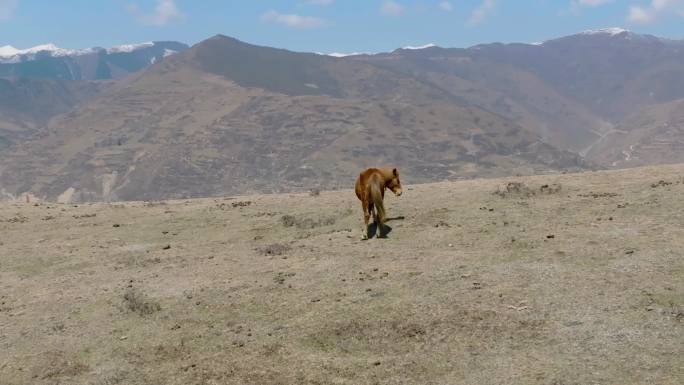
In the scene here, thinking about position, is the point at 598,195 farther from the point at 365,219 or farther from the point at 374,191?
the point at 365,219

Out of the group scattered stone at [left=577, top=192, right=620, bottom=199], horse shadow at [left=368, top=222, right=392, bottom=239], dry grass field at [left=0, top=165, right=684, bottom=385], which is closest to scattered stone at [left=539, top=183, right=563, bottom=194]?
dry grass field at [left=0, top=165, right=684, bottom=385]

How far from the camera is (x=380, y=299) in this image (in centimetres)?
1541

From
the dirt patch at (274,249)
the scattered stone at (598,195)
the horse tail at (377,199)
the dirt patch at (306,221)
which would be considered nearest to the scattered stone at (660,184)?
the scattered stone at (598,195)

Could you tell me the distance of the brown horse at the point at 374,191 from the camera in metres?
21.3

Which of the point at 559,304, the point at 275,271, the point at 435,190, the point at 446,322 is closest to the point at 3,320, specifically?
the point at 275,271

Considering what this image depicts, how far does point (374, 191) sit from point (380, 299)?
6.58m

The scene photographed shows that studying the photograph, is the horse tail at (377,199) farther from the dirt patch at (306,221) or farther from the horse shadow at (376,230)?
the dirt patch at (306,221)

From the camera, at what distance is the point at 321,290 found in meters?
16.5

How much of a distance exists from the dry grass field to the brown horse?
2.68 ft

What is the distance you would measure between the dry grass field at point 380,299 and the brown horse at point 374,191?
82cm

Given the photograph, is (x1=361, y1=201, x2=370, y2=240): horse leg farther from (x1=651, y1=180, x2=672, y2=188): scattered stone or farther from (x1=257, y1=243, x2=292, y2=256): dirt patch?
(x1=651, y1=180, x2=672, y2=188): scattered stone

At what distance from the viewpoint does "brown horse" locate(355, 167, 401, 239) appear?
839 inches

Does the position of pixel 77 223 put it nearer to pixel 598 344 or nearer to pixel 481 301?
pixel 481 301

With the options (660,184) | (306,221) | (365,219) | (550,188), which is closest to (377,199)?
(365,219)
